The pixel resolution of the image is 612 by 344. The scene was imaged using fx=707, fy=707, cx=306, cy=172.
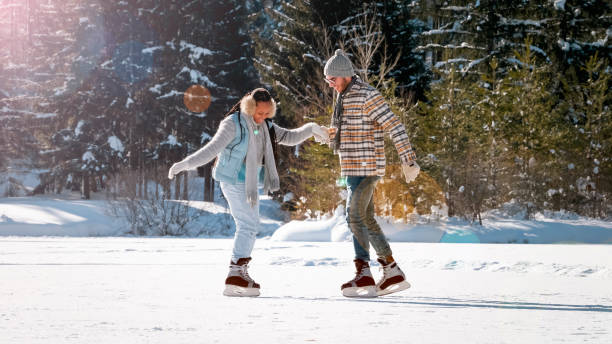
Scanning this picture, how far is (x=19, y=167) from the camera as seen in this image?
46.4 m

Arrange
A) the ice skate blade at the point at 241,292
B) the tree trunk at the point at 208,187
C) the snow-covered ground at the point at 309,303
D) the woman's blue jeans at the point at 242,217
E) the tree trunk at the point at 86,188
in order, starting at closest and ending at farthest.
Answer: the snow-covered ground at the point at 309,303 < the ice skate blade at the point at 241,292 < the woman's blue jeans at the point at 242,217 < the tree trunk at the point at 208,187 < the tree trunk at the point at 86,188

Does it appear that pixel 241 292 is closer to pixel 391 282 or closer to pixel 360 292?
pixel 360 292

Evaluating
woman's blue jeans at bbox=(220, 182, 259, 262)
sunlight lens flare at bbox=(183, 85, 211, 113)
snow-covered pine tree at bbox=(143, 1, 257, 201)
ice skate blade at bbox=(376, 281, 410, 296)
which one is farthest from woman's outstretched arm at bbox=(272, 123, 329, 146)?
sunlight lens flare at bbox=(183, 85, 211, 113)

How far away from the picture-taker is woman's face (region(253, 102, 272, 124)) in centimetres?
577

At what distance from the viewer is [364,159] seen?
5.54m

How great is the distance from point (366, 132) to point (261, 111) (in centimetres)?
88

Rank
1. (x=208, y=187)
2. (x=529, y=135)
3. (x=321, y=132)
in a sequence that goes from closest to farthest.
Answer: (x=321, y=132) < (x=529, y=135) < (x=208, y=187)

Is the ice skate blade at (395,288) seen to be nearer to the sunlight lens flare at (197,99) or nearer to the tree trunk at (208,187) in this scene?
the tree trunk at (208,187)

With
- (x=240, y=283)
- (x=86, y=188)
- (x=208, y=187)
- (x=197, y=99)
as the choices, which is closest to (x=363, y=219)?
(x=240, y=283)

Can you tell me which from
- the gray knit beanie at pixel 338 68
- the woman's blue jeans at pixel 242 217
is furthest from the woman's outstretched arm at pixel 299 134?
the woman's blue jeans at pixel 242 217

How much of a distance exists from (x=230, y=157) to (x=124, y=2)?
1179 inches

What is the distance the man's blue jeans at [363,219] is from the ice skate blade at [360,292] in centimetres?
24

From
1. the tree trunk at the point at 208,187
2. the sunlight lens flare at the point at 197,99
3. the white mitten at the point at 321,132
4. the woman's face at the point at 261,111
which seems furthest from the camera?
the sunlight lens flare at the point at 197,99

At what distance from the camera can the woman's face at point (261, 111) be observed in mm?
5766
